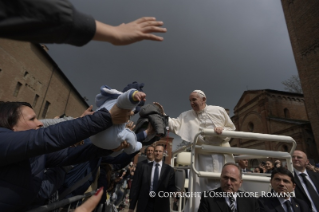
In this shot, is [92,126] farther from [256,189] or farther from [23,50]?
[23,50]

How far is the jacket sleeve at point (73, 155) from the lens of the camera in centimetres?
168

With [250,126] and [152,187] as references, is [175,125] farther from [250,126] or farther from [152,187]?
[250,126]

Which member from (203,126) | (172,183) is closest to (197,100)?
(203,126)

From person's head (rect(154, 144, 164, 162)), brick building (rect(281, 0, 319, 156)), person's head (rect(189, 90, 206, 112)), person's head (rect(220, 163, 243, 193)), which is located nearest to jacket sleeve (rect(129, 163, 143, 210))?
person's head (rect(154, 144, 164, 162))

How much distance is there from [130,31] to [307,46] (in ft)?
67.4

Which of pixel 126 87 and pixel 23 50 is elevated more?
pixel 23 50

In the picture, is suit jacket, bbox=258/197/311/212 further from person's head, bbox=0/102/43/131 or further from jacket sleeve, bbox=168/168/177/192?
person's head, bbox=0/102/43/131

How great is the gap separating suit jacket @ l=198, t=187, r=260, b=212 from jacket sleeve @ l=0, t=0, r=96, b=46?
2.18m

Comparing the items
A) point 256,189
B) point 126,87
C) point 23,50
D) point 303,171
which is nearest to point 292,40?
point 303,171

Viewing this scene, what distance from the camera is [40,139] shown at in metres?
1.09

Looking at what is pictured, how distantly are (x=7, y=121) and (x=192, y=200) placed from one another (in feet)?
7.15

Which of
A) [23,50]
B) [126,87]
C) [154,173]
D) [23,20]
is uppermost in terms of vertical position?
[23,50]

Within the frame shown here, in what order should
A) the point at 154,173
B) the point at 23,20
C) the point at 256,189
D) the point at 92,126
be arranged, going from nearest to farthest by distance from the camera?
the point at 23,20
the point at 92,126
the point at 256,189
the point at 154,173

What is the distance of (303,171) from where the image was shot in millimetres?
3283
